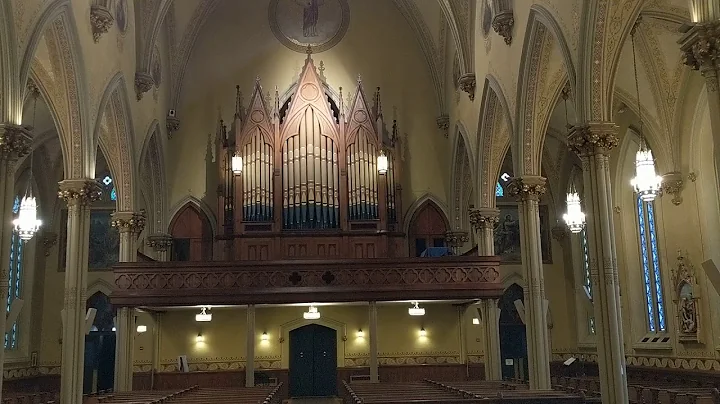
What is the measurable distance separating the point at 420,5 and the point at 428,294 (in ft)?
37.1

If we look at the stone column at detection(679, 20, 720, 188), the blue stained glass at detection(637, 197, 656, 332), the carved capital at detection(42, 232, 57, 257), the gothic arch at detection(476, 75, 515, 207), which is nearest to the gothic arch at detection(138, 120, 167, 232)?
the carved capital at detection(42, 232, 57, 257)

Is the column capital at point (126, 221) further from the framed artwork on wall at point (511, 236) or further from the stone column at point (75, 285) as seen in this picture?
the framed artwork on wall at point (511, 236)

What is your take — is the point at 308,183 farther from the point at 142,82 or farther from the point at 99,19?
the point at 99,19

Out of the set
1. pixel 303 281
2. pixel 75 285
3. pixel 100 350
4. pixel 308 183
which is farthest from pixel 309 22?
pixel 100 350

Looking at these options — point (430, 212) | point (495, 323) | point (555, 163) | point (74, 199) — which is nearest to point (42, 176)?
point (74, 199)

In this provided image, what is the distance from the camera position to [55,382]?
26.6 metres

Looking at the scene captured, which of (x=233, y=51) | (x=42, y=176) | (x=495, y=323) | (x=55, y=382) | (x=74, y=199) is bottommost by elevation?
(x=55, y=382)

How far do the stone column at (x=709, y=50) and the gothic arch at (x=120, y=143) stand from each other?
15.1 m

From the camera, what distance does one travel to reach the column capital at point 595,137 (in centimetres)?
1405

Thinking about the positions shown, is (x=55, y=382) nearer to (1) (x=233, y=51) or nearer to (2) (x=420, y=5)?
(1) (x=233, y=51)

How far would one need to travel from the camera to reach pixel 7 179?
526 inches

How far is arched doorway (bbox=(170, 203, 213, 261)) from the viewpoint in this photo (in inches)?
1047

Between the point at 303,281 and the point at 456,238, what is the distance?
23.7 ft

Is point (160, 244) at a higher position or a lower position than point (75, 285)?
higher
